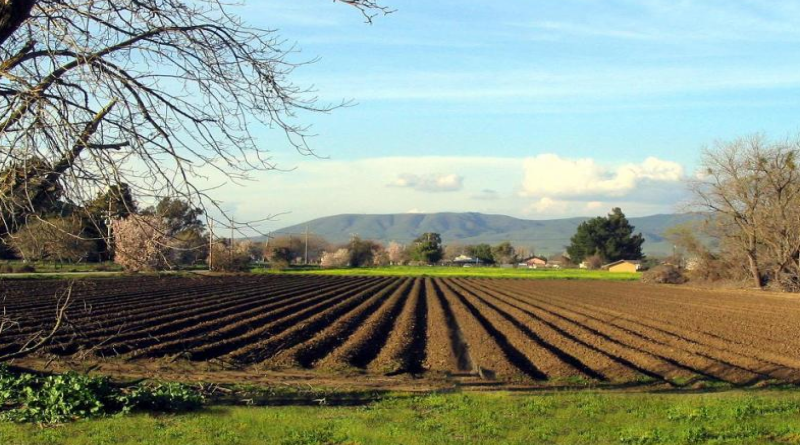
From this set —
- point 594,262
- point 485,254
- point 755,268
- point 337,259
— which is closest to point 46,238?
point 755,268

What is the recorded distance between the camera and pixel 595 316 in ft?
93.5

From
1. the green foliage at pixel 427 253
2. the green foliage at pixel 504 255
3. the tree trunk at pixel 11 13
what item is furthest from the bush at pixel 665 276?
the green foliage at pixel 504 255

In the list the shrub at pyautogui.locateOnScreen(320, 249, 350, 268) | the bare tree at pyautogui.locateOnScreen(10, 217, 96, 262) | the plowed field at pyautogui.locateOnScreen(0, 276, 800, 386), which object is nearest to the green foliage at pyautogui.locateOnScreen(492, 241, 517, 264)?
the shrub at pyautogui.locateOnScreen(320, 249, 350, 268)

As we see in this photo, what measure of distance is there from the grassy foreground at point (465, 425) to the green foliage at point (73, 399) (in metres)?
0.29

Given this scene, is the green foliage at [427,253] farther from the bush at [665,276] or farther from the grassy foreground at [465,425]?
the grassy foreground at [465,425]

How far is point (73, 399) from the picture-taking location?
869cm

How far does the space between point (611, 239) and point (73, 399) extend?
419 ft

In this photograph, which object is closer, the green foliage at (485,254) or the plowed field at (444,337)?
the plowed field at (444,337)

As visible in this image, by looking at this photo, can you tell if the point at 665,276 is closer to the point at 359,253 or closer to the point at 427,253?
the point at 359,253

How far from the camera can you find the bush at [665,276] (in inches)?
2847

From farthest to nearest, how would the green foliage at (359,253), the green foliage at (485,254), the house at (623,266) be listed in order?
the green foliage at (485,254) < the green foliage at (359,253) < the house at (623,266)

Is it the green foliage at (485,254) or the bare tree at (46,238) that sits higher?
the green foliage at (485,254)

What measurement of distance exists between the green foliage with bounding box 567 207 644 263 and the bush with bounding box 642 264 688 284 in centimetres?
5512

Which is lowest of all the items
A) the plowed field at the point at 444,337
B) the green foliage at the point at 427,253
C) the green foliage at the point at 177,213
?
the plowed field at the point at 444,337
